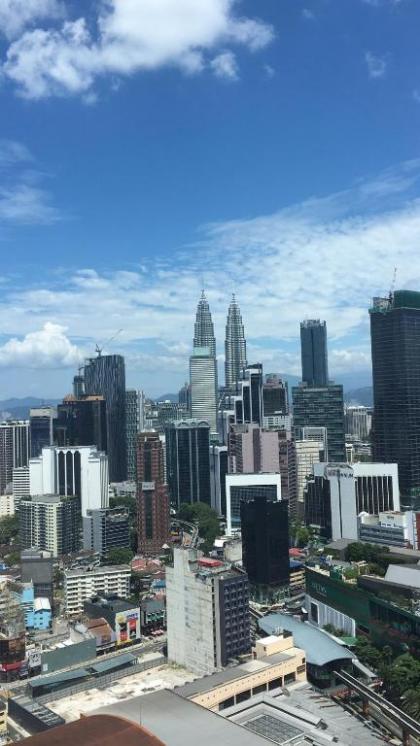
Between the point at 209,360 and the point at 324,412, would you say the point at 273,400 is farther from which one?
the point at 209,360

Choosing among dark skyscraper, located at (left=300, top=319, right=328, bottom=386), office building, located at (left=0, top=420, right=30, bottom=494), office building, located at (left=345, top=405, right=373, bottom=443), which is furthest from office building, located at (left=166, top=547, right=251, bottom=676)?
dark skyscraper, located at (left=300, top=319, right=328, bottom=386)

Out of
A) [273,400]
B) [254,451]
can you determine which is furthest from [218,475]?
[273,400]

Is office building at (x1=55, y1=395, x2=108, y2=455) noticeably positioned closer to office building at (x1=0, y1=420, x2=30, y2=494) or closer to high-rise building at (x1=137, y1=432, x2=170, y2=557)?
office building at (x1=0, y1=420, x2=30, y2=494)

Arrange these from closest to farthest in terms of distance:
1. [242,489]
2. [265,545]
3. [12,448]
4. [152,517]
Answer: [265,545] < [152,517] < [242,489] < [12,448]

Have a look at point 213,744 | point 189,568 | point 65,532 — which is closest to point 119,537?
point 65,532

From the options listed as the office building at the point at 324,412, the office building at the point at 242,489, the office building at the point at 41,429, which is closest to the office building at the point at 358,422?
the office building at the point at 324,412

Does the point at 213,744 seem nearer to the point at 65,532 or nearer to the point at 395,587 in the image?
the point at 395,587

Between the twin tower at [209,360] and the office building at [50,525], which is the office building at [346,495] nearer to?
the office building at [50,525]
